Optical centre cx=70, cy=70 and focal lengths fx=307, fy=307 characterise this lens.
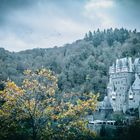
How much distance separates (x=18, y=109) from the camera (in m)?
12.9

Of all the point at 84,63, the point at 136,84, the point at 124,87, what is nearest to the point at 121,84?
the point at 124,87

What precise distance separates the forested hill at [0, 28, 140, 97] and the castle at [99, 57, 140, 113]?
813 cm

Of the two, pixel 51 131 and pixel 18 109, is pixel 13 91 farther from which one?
pixel 51 131

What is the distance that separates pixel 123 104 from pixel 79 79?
23510 millimetres

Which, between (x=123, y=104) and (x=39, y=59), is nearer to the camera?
(x=123, y=104)

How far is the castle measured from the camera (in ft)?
174

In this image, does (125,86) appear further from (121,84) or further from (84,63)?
(84,63)

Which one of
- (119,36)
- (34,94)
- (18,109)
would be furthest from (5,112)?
(119,36)

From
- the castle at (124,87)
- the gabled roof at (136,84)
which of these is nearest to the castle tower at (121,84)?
the castle at (124,87)

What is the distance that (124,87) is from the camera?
5644 centimetres

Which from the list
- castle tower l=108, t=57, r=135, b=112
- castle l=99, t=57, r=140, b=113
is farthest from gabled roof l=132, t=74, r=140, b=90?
castle tower l=108, t=57, r=135, b=112

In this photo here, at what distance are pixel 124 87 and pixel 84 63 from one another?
1072 inches

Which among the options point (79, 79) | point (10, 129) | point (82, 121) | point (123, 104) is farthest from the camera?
point (79, 79)

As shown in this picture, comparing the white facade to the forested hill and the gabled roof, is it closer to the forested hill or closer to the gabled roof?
the gabled roof
